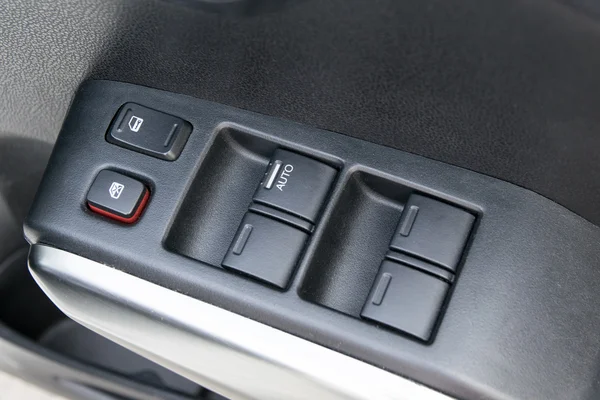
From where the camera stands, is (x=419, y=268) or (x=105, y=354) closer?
(x=419, y=268)

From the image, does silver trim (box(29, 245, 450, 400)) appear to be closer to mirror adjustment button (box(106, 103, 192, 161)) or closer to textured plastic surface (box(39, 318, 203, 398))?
mirror adjustment button (box(106, 103, 192, 161))

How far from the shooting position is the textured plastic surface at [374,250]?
56 centimetres

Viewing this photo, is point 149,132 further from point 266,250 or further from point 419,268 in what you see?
point 419,268

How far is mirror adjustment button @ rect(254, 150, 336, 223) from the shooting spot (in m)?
0.61

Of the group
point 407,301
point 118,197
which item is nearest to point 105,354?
point 118,197

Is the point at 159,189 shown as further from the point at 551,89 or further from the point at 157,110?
the point at 551,89

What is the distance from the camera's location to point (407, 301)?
0.57 meters

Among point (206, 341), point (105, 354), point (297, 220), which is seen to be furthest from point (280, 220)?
point (105, 354)

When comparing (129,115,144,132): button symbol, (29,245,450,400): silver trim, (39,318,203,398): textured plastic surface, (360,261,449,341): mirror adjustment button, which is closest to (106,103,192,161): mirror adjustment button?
(129,115,144,132): button symbol

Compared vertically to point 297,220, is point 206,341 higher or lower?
lower

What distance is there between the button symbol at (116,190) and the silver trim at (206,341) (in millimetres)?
62

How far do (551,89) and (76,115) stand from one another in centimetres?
43

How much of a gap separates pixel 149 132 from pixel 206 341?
19cm

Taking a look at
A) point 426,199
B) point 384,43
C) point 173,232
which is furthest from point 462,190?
point 173,232
